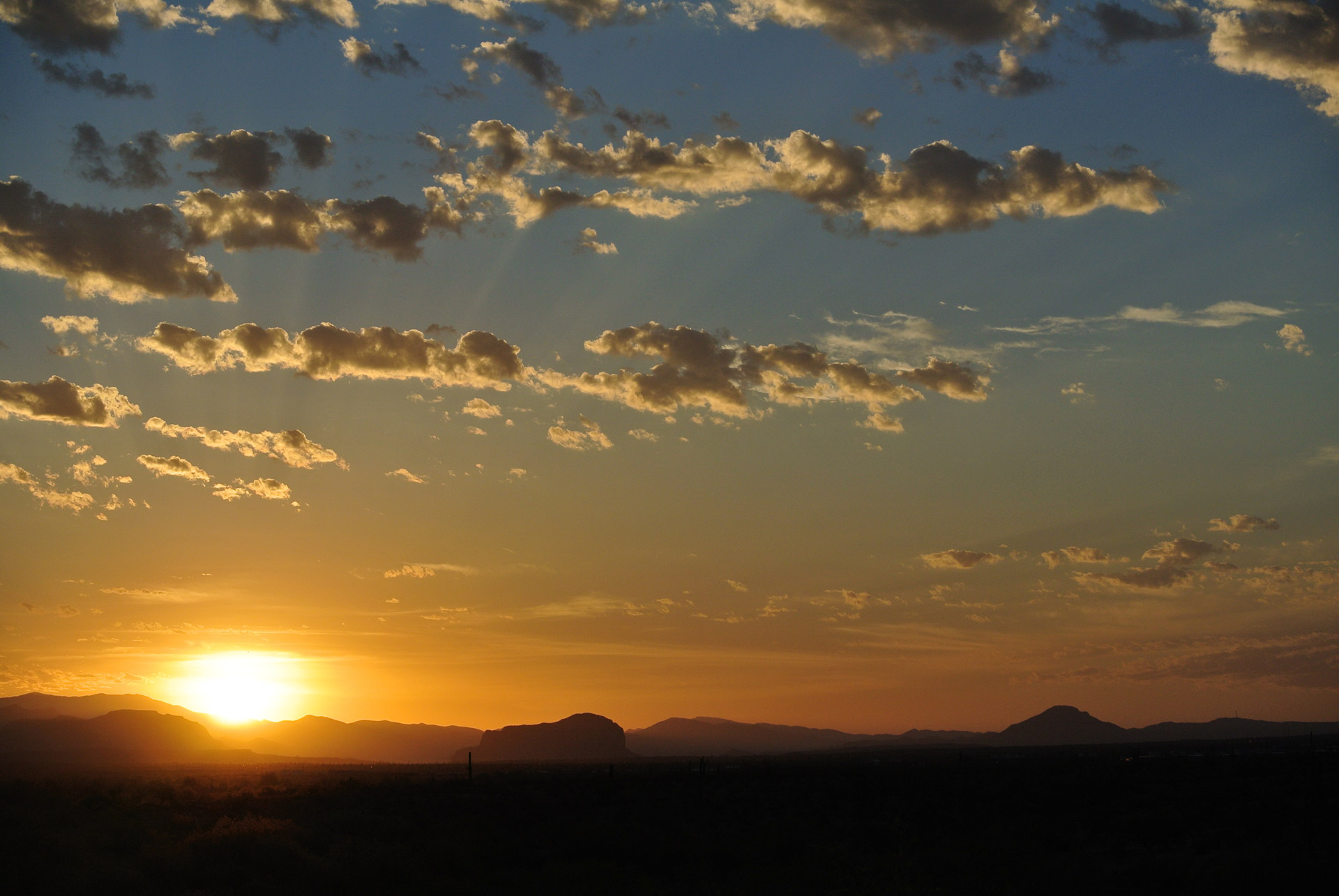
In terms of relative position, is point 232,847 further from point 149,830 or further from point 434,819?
point 434,819

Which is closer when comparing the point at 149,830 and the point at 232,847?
the point at 232,847

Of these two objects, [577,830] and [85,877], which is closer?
[85,877]

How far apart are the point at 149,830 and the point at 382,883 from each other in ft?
41.2

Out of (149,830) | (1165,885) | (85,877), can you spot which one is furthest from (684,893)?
(149,830)

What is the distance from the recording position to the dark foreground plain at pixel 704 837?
2592 cm

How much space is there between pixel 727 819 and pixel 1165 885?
18.4 metres

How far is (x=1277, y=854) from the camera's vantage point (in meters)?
25.4

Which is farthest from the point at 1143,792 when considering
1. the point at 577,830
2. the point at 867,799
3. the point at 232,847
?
the point at 232,847

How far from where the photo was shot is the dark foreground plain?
85.0ft

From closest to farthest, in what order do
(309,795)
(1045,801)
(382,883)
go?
(382,883)
(1045,801)
(309,795)

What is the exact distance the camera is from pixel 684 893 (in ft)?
85.3

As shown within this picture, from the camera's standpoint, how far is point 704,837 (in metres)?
35.0

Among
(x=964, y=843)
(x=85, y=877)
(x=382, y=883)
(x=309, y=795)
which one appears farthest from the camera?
(x=309, y=795)

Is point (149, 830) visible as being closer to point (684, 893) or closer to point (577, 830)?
point (577, 830)
